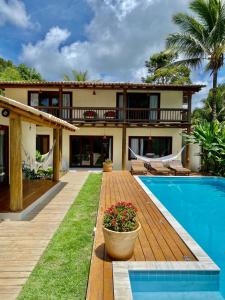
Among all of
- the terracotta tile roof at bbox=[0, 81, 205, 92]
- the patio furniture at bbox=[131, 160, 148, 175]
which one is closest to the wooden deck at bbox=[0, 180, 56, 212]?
the patio furniture at bbox=[131, 160, 148, 175]

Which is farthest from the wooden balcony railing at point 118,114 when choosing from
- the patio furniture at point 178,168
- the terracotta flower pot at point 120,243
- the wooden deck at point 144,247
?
the terracotta flower pot at point 120,243

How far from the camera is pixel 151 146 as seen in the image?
56.3 feet

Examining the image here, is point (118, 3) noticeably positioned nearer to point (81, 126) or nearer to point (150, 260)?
point (81, 126)

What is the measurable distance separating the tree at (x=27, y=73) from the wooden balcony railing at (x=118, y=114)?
20137 millimetres

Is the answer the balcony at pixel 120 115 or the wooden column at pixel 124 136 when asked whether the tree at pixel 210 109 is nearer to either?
the balcony at pixel 120 115

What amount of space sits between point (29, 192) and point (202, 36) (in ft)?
46.0

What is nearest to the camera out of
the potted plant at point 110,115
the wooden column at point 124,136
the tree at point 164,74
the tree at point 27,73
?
the wooden column at point 124,136

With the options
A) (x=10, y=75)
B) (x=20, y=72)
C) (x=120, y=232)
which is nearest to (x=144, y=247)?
(x=120, y=232)

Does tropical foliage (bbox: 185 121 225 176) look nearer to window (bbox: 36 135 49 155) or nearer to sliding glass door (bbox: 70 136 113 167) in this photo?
sliding glass door (bbox: 70 136 113 167)

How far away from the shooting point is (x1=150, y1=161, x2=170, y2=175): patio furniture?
1423 cm

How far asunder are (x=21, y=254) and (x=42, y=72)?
1420 inches

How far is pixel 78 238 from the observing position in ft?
17.0

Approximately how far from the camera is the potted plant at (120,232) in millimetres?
4070

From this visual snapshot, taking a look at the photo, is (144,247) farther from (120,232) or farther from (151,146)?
(151,146)
